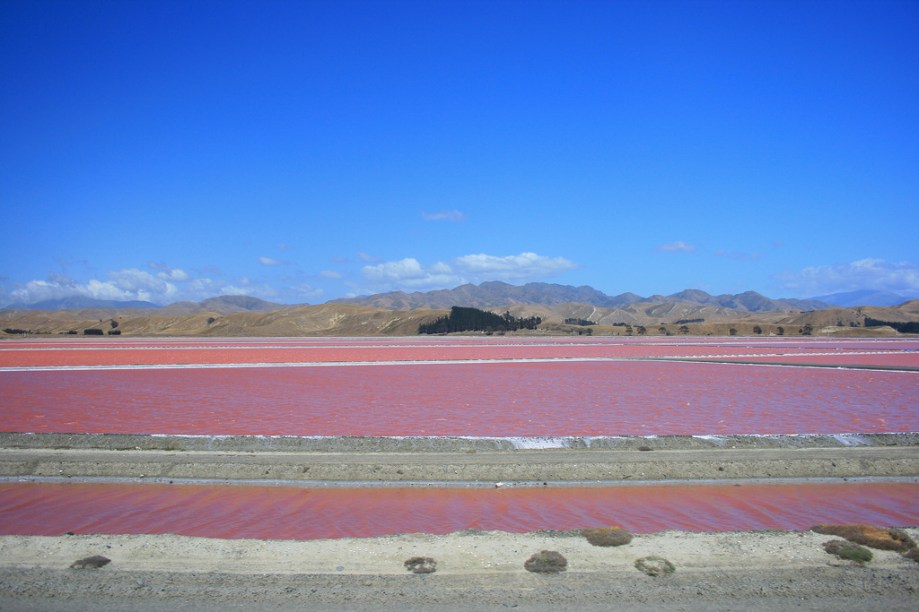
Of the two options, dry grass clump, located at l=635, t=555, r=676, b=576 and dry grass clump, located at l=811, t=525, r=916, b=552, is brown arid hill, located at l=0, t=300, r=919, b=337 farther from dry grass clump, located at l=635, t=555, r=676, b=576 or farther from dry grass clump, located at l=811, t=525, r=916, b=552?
dry grass clump, located at l=635, t=555, r=676, b=576

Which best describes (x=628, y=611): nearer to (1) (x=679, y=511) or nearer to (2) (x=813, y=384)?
(1) (x=679, y=511)

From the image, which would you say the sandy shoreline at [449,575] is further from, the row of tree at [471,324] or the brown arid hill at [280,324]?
the brown arid hill at [280,324]

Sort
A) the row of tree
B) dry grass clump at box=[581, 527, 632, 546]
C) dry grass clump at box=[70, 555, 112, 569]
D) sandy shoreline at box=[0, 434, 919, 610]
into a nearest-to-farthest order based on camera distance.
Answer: sandy shoreline at box=[0, 434, 919, 610], dry grass clump at box=[70, 555, 112, 569], dry grass clump at box=[581, 527, 632, 546], the row of tree

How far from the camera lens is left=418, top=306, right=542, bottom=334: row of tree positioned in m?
82.1

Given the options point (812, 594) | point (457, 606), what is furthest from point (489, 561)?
point (812, 594)

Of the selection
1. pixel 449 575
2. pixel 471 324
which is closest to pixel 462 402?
pixel 449 575

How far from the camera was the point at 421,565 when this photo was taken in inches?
233

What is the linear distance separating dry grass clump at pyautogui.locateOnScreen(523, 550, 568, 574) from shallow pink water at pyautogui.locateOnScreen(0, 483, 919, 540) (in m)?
1.15

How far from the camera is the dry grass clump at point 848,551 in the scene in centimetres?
596

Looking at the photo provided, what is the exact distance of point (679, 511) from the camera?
25.8ft

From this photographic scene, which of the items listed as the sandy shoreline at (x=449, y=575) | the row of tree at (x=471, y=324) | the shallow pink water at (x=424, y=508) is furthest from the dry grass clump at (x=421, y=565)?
the row of tree at (x=471, y=324)

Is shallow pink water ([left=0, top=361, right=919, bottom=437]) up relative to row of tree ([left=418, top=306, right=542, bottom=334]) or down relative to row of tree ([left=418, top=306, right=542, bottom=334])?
down

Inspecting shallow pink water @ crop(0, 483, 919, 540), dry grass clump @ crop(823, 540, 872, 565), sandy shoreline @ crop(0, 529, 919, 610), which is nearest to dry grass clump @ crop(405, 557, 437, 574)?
sandy shoreline @ crop(0, 529, 919, 610)

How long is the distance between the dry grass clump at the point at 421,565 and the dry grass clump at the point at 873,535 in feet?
11.7
